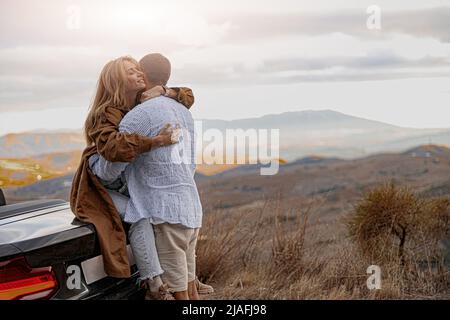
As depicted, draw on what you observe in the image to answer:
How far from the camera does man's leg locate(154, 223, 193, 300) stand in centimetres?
333

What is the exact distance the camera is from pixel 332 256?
5148mm

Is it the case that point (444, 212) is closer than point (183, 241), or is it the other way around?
point (183, 241)

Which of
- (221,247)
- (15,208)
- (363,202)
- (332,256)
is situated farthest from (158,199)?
(363,202)

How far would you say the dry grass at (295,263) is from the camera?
4.56 m

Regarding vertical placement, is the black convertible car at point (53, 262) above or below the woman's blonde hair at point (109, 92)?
below

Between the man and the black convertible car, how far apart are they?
0.22m

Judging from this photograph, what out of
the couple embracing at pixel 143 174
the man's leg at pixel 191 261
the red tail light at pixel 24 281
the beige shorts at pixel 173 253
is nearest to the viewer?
the red tail light at pixel 24 281

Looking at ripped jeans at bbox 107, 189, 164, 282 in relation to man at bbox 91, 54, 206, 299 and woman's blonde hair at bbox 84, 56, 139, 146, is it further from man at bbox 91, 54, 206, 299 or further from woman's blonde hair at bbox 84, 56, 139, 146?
woman's blonde hair at bbox 84, 56, 139, 146

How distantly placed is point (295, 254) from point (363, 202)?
104cm

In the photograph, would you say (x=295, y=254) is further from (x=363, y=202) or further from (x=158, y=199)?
(x=158, y=199)

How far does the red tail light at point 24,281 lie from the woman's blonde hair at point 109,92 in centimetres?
93

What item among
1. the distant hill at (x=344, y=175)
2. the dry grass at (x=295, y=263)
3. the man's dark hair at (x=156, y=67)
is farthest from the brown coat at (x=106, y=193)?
the distant hill at (x=344, y=175)

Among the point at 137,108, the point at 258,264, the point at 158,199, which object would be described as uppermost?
the point at 137,108

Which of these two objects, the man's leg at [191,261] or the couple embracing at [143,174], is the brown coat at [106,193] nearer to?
the couple embracing at [143,174]
